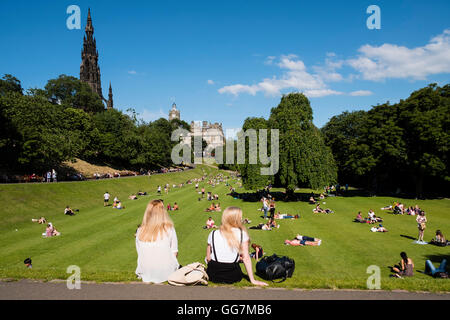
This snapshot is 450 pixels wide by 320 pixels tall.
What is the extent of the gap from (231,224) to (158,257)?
185 cm

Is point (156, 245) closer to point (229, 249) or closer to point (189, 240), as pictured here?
point (229, 249)

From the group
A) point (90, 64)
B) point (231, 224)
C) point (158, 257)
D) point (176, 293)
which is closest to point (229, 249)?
point (231, 224)

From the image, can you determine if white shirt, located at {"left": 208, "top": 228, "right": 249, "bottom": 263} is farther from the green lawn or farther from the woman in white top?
the green lawn

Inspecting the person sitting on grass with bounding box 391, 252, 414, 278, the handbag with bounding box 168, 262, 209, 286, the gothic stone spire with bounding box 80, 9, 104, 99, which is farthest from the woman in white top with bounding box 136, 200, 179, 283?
the gothic stone spire with bounding box 80, 9, 104, 99

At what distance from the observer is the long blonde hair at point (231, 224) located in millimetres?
6336

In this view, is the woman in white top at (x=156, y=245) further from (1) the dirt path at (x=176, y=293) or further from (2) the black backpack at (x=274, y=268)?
(2) the black backpack at (x=274, y=268)

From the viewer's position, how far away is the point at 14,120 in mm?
40062

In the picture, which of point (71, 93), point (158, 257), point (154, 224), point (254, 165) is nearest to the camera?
point (154, 224)

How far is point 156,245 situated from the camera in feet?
20.7

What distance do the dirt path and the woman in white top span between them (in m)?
0.31

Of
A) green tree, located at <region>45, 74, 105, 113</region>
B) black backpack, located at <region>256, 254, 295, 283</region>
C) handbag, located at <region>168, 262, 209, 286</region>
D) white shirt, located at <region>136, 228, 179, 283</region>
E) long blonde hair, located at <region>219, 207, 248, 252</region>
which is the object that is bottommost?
black backpack, located at <region>256, 254, 295, 283</region>

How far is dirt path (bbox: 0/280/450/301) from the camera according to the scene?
5.89m
